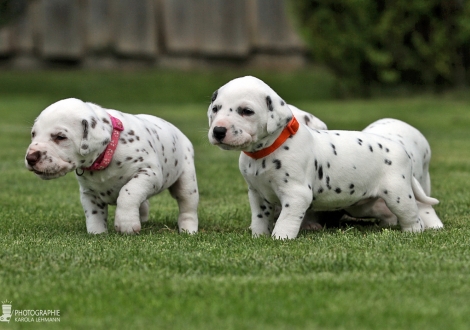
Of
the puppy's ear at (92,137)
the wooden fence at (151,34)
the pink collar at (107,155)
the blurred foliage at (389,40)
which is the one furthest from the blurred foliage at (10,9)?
the puppy's ear at (92,137)

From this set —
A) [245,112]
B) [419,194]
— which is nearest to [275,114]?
[245,112]

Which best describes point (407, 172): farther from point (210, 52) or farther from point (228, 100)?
point (210, 52)

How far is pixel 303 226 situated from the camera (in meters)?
5.77

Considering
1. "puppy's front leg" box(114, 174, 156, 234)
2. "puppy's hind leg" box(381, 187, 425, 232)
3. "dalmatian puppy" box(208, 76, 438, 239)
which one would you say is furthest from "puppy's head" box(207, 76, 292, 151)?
"puppy's hind leg" box(381, 187, 425, 232)

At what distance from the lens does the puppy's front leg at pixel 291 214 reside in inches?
195

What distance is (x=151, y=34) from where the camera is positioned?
1980 centimetres

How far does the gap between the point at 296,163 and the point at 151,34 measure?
15240 mm

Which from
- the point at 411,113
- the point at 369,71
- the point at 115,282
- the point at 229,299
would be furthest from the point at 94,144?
the point at 369,71

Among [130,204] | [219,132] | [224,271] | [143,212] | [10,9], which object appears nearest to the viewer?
[224,271]

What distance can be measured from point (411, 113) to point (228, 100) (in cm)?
1014

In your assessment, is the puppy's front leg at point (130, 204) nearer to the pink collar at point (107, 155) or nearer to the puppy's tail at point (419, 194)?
the pink collar at point (107, 155)

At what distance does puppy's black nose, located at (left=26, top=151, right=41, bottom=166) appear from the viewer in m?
4.96

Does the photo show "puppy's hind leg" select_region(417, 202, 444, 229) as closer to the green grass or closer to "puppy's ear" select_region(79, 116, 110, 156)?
the green grass

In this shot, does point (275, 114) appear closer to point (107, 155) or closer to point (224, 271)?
point (107, 155)
